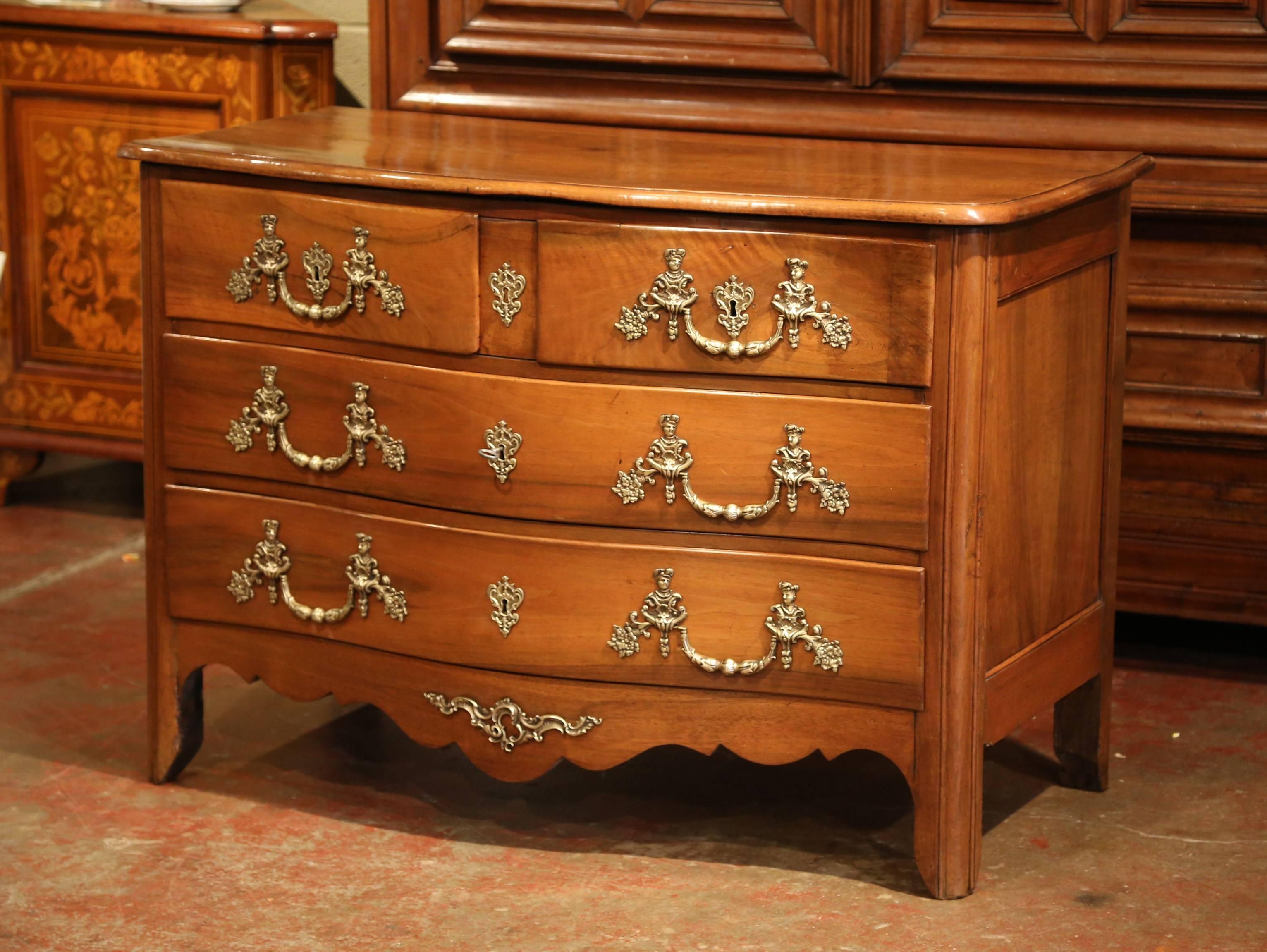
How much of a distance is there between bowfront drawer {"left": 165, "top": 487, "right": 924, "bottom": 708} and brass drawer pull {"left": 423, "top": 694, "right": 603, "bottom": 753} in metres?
0.05

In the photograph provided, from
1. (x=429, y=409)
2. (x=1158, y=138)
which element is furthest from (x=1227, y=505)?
(x=429, y=409)

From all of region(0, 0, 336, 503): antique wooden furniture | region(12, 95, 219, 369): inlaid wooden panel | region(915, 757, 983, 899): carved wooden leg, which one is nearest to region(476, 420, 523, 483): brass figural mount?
region(915, 757, 983, 899): carved wooden leg

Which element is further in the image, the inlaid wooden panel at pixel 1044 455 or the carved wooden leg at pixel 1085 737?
the carved wooden leg at pixel 1085 737

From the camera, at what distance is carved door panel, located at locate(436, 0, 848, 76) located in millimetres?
2736

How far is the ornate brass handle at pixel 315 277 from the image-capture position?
2.26 m

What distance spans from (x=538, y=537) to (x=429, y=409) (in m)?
0.21

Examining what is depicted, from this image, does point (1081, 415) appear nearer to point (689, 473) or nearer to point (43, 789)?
point (689, 473)

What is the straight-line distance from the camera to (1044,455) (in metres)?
2.26

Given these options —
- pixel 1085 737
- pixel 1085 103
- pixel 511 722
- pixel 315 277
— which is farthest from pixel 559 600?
pixel 1085 103

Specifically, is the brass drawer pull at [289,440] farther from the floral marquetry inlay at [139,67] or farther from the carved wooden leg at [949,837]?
the floral marquetry inlay at [139,67]

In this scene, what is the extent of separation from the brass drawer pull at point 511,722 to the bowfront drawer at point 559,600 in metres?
0.05

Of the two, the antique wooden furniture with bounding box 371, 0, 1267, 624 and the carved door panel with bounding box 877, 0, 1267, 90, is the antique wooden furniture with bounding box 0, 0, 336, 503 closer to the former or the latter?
the antique wooden furniture with bounding box 371, 0, 1267, 624

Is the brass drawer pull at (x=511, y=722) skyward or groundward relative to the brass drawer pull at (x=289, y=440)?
groundward

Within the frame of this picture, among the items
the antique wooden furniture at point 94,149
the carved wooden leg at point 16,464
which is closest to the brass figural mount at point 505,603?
the antique wooden furniture at point 94,149
